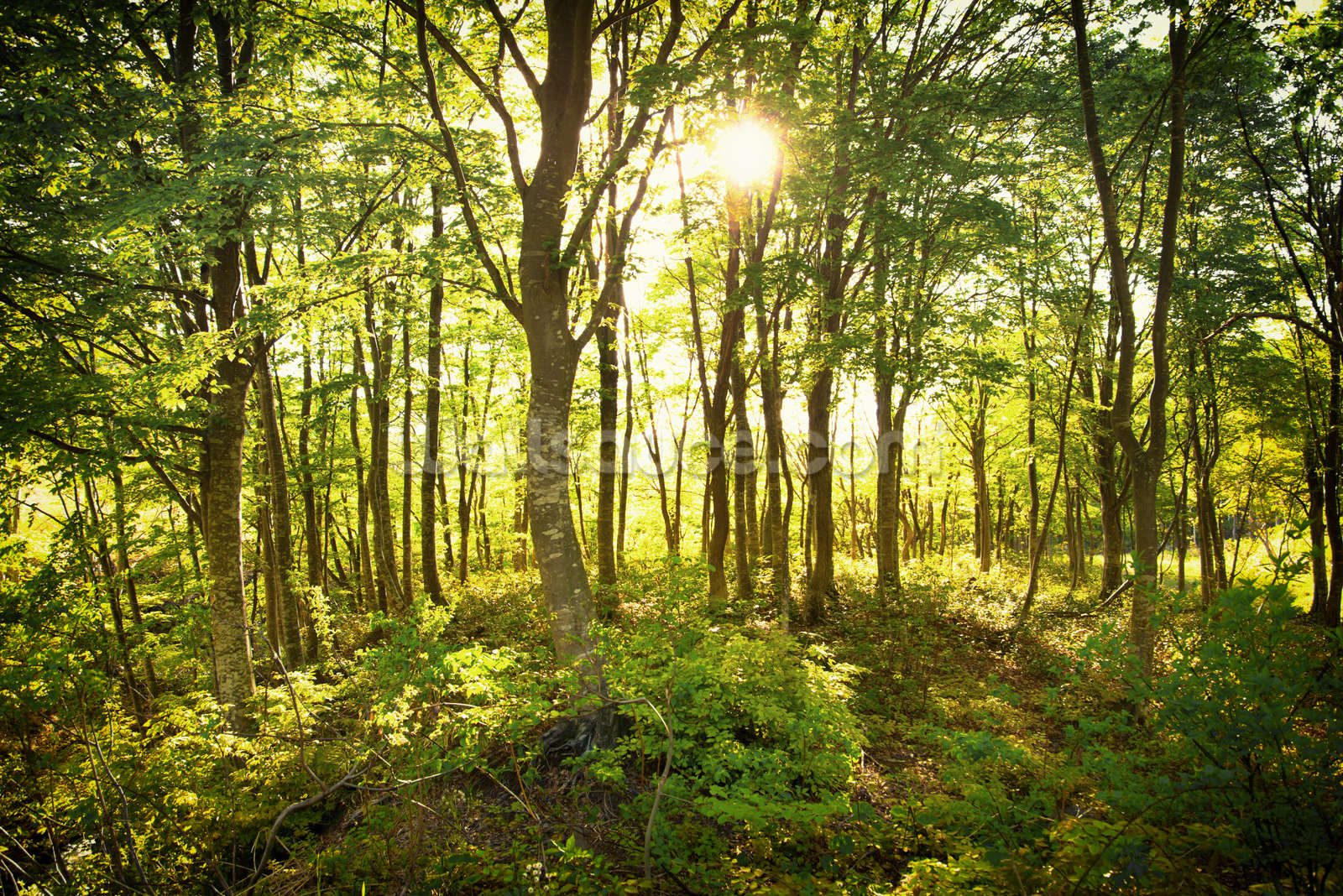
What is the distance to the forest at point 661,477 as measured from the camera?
3564 millimetres

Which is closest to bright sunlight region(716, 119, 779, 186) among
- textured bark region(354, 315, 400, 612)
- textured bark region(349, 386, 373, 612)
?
textured bark region(354, 315, 400, 612)

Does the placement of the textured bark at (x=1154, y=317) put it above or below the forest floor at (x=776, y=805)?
above

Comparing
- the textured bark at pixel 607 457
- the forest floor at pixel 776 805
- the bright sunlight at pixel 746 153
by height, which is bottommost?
the forest floor at pixel 776 805

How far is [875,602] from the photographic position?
1409 centimetres

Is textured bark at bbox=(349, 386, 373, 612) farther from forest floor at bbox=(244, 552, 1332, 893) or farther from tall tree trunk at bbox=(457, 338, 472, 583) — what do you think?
forest floor at bbox=(244, 552, 1332, 893)

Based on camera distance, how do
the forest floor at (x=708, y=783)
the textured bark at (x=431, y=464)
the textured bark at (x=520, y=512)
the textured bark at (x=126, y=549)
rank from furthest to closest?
the textured bark at (x=520, y=512), the textured bark at (x=431, y=464), the textured bark at (x=126, y=549), the forest floor at (x=708, y=783)

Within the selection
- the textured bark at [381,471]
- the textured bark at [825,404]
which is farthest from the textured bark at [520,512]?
the textured bark at [825,404]

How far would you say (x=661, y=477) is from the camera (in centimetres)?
1684

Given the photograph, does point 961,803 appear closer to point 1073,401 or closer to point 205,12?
point 205,12

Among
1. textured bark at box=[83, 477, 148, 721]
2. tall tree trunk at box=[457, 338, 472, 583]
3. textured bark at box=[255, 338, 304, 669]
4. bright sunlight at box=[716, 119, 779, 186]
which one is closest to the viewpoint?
textured bark at box=[83, 477, 148, 721]

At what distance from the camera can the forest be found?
3564 mm

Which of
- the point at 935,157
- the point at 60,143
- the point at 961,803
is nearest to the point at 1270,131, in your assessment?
the point at 935,157

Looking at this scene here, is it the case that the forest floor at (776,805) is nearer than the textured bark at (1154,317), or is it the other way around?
the forest floor at (776,805)

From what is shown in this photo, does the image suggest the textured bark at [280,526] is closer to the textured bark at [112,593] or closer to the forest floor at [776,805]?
the textured bark at [112,593]
